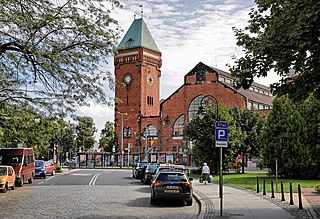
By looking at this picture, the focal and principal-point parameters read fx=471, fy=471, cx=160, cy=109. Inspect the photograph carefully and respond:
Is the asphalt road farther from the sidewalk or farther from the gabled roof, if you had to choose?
the gabled roof

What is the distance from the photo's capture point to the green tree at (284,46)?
39.1 feet

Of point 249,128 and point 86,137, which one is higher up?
point 86,137

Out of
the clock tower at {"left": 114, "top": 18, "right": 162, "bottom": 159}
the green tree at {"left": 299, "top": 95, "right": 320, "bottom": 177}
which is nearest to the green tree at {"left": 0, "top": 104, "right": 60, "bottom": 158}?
the green tree at {"left": 299, "top": 95, "right": 320, "bottom": 177}

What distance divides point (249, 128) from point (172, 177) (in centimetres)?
3939

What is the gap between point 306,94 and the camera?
15531mm

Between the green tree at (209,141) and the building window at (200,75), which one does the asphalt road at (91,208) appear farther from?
the building window at (200,75)

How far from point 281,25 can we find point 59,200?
12.7m

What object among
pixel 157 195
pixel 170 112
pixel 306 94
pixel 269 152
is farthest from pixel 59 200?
pixel 170 112

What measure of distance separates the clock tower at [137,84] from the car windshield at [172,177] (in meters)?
81.6

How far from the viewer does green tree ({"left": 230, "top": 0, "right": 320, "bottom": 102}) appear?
39.1ft

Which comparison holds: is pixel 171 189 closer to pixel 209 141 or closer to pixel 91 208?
pixel 91 208

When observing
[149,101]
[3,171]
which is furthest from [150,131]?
[3,171]

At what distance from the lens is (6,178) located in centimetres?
2567

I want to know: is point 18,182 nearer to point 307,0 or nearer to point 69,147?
point 307,0
